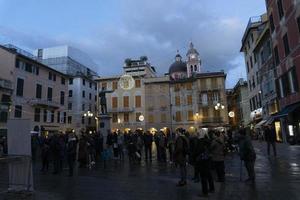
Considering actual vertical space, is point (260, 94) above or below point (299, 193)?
above

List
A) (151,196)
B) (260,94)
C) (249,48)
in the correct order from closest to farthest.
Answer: (151,196) < (260,94) < (249,48)

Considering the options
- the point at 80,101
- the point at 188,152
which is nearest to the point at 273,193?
the point at 188,152

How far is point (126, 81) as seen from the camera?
1988 inches

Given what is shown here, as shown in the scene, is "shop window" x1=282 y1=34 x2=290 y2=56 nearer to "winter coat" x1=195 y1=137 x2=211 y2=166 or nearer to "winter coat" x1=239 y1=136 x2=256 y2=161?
"winter coat" x1=239 y1=136 x2=256 y2=161

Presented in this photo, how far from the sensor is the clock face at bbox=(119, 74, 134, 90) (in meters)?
49.9

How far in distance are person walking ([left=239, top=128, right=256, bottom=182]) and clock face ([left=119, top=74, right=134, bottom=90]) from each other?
40.8m

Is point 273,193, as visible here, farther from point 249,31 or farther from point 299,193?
point 249,31

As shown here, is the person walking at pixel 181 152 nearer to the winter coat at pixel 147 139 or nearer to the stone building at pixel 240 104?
the winter coat at pixel 147 139

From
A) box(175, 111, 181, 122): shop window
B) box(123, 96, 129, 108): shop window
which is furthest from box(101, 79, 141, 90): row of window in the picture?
box(175, 111, 181, 122): shop window

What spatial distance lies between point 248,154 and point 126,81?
138 feet

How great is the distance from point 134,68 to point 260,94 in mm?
35727

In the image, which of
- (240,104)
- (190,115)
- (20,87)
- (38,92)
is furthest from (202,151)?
(240,104)

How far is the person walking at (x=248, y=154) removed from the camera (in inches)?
364

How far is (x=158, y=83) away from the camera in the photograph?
54.3m
